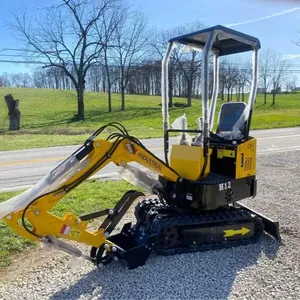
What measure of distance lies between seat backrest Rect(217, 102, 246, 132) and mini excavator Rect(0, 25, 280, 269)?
0.05 ft

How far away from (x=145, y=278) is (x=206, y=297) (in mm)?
693

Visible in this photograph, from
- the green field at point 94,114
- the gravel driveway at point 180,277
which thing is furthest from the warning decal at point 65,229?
the green field at point 94,114

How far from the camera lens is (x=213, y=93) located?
5797mm

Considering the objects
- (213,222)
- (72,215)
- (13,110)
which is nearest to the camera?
(72,215)

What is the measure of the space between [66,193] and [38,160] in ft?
28.0

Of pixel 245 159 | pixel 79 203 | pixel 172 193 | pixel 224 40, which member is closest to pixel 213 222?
pixel 172 193

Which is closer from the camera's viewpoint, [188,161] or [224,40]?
[188,161]

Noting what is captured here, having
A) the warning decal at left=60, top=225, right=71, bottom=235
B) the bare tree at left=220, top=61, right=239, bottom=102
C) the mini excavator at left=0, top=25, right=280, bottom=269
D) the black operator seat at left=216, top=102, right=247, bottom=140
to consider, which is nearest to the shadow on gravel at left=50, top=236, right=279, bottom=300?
the mini excavator at left=0, top=25, right=280, bottom=269

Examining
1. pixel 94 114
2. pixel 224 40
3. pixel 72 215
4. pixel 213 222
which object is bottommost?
pixel 94 114

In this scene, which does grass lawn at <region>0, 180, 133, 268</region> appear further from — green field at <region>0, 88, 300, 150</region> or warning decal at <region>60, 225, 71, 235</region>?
green field at <region>0, 88, 300, 150</region>

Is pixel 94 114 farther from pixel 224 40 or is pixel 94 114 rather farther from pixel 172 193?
pixel 172 193

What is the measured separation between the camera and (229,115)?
5.47 meters

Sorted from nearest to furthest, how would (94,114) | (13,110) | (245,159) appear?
(245,159), (13,110), (94,114)

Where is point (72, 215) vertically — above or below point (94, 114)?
above
